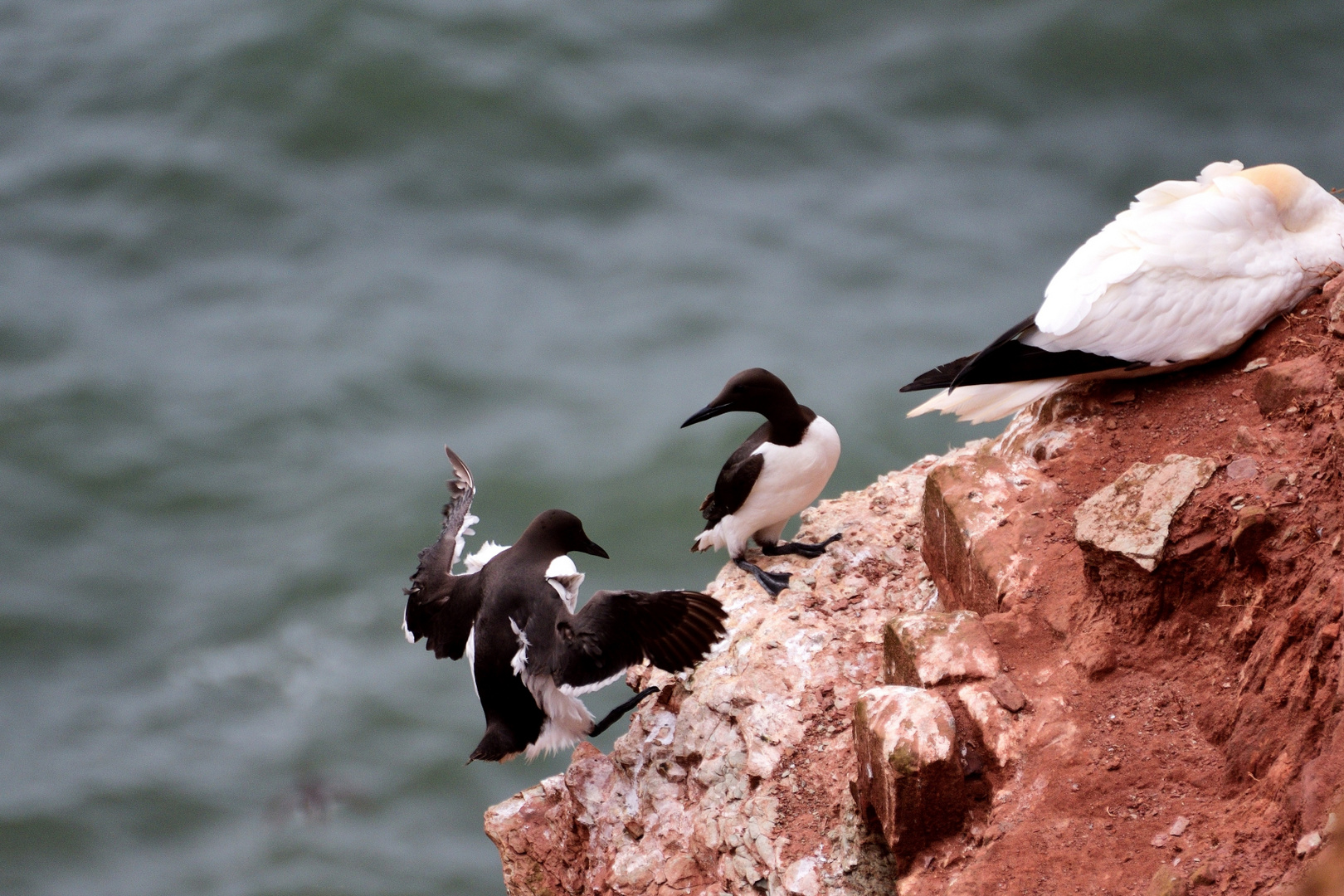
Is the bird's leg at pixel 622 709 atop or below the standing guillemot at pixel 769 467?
below

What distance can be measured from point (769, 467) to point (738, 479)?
17 cm

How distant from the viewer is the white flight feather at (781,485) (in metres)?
6.45

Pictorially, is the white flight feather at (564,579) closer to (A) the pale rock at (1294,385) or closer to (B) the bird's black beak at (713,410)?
(B) the bird's black beak at (713,410)

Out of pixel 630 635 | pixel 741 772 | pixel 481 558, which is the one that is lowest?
pixel 741 772

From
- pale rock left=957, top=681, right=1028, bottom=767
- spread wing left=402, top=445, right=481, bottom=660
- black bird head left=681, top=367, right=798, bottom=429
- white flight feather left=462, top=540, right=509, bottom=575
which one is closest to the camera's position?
pale rock left=957, top=681, right=1028, bottom=767

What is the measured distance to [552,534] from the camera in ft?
21.1

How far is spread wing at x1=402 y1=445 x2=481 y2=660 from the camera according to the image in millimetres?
6297

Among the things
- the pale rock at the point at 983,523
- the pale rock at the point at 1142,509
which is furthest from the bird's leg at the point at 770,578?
the pale rock at the point at 1142,509

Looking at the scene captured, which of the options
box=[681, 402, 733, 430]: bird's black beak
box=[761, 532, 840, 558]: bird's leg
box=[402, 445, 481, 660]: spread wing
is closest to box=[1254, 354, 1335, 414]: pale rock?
box=[761, 532, 840, 558]: bird's leg

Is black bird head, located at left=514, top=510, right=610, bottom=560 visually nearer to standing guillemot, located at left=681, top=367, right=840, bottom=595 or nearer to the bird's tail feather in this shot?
standing guillemot, located at left=681, top=367, right=840, bottom=595

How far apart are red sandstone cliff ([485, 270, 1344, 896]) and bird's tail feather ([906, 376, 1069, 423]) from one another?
0.36 ft

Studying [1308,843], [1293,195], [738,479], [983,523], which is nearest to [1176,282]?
[1293,195]

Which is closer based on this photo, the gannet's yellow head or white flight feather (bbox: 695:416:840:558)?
the gannet's yellow head

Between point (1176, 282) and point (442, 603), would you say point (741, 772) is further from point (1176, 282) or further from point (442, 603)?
point (1176, 282)
